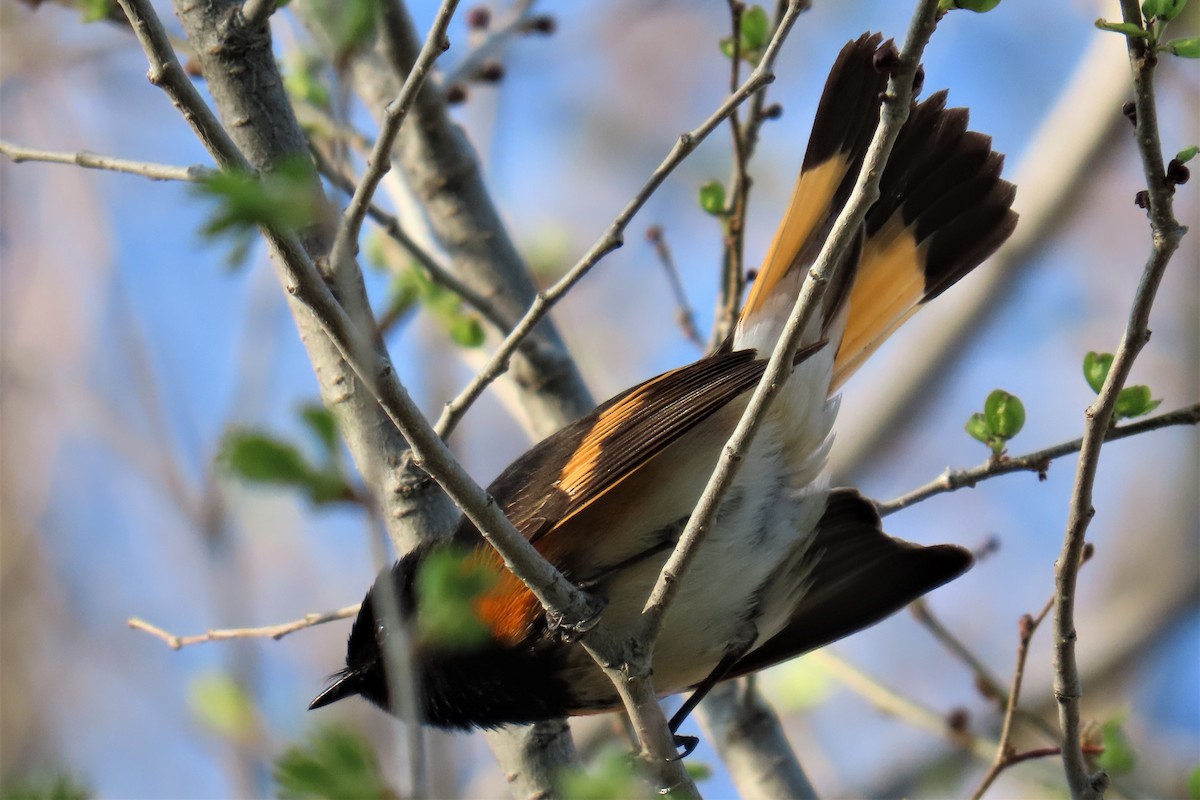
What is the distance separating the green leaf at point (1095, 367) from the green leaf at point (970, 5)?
38.4 inches

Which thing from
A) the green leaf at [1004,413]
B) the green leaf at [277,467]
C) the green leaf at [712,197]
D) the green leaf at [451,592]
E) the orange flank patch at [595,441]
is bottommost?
the green leaf at [451,592]

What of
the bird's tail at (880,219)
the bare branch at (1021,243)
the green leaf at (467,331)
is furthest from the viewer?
the bare branch at (1021,243)

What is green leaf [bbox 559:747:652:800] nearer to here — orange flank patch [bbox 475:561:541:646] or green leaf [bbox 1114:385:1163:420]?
orange flank patch [bbox 475:561:541:646]

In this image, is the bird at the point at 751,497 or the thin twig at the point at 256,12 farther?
the bird at the point at 751,497

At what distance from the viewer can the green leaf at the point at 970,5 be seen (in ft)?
6.04

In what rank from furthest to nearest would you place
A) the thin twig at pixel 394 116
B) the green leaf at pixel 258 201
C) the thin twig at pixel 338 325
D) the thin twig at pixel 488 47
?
the thin twig at pixel 488 47
the thin twig at pixel 394 116
the thin twig at pixel 338 325
the green leaf at pixel 258 201

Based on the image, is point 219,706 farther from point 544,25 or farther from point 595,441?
point 544,25

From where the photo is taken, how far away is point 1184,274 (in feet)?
26.8

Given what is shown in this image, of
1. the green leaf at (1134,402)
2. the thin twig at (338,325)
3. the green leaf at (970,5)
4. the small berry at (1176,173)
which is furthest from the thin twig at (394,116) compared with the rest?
the green leaf at (1134,402)

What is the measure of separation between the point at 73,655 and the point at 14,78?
392 cm

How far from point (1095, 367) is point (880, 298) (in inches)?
43.2

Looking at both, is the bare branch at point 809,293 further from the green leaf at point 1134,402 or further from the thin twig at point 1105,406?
the green leaf at point 1134,402

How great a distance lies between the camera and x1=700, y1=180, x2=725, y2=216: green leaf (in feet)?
11.6

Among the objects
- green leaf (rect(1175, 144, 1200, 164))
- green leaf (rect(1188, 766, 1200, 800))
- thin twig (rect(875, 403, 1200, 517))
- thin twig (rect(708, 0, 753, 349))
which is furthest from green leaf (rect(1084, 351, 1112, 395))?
thin twig (rect(708, 0, 753, 349))
